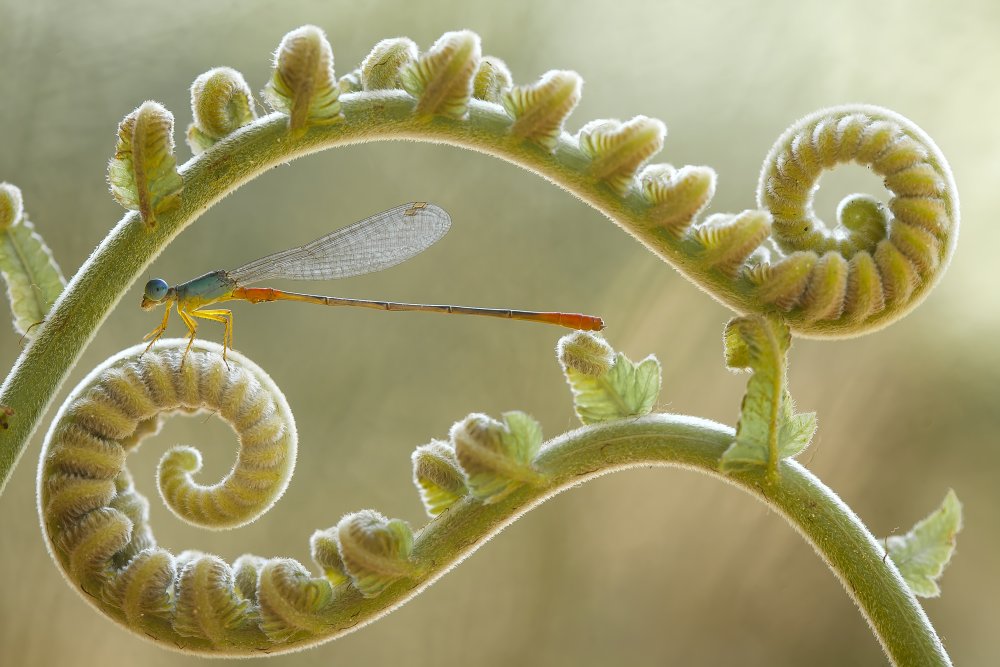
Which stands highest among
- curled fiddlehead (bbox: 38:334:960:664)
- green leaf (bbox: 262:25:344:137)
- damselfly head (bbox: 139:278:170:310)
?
green leaf (bbox: 262:25:344:137)

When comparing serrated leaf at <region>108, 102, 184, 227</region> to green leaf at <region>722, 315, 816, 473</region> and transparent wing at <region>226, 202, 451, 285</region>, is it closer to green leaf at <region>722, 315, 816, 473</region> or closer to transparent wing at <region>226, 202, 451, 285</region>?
transparent wing at <region>226, 202, 451, 285</region>

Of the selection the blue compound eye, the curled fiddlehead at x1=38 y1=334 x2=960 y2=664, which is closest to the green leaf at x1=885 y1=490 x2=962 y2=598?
the curled fiddlehead at x1=38 y1=334 x2=960 y2=664

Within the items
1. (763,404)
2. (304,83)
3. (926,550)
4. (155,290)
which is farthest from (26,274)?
(926,550)

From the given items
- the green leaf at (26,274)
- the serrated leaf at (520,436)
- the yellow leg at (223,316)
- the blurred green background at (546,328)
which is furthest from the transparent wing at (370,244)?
the blurred green background at (546,328)

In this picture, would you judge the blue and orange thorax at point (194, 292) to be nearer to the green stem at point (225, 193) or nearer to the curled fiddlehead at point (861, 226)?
the green stem at point (225, 193)

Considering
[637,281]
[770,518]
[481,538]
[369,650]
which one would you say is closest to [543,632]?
[369,650]

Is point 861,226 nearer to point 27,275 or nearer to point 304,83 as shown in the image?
point 304,83
